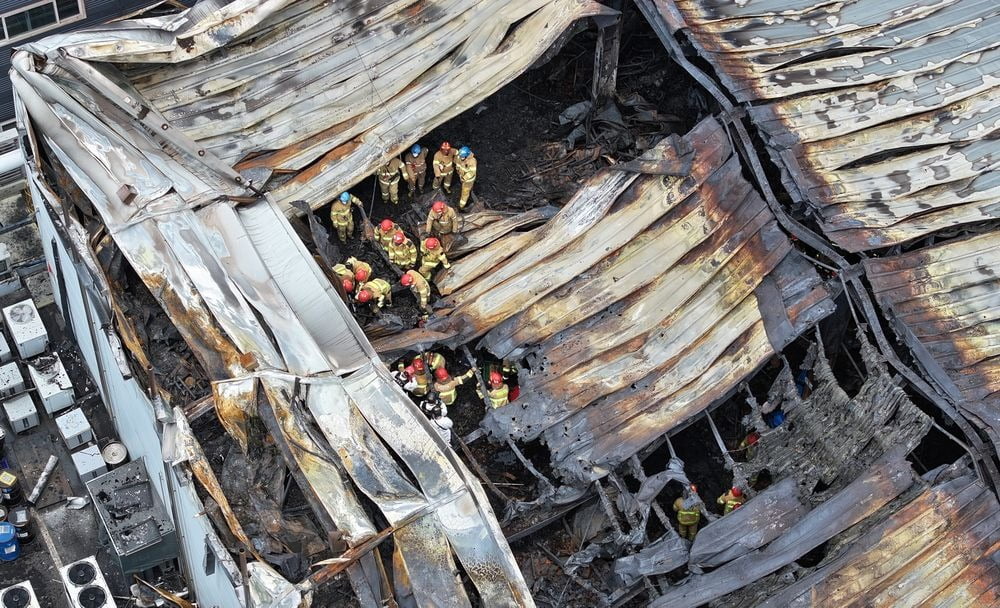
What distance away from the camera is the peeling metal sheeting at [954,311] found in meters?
17.3

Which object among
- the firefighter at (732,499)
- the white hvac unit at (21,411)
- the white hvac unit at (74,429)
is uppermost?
the white hvac unit at (21,411)

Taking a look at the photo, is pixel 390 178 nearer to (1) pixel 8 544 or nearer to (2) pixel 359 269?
(2) pixel 359 269

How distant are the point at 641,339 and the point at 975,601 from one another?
17.7ft

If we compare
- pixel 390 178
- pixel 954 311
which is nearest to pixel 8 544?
pixel 390 178

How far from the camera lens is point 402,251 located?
1966 centimetres

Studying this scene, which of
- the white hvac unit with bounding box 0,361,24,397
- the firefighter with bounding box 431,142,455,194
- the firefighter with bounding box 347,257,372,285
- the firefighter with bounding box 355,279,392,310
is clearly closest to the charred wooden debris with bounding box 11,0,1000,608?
the firefighter with bounding box 355,279,392,310

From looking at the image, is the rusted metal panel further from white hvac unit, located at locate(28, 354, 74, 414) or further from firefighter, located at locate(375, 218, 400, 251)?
white hvac unit, located at locate(28, 354, 74, 414)

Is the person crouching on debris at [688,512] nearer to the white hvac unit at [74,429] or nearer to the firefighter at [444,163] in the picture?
the firefighter at [444,163]

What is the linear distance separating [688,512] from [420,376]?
407 cm

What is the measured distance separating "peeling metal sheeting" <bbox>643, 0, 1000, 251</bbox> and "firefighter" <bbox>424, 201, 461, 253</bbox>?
179 inches

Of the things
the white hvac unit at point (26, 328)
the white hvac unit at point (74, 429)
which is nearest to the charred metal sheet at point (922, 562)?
the white hvac unit at point (74, 429)

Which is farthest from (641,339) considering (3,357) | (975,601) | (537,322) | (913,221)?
(3,357)

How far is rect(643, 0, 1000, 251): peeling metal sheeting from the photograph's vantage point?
18859mm

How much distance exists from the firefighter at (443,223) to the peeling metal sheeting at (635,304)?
2.25ft
